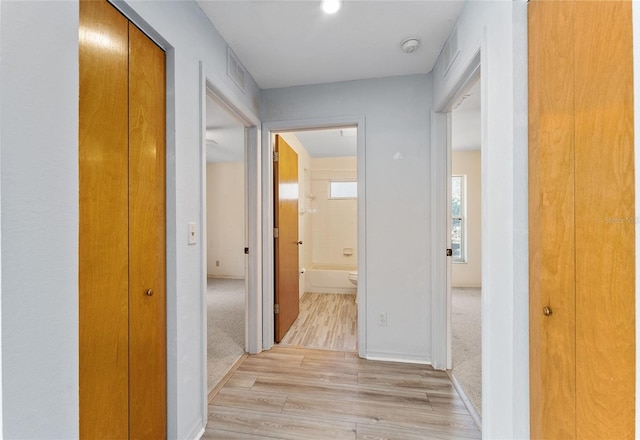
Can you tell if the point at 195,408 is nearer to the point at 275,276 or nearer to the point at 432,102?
the point at 275,276

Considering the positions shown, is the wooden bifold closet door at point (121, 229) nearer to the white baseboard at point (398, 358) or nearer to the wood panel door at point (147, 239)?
the wood panel door at point (147, 239)

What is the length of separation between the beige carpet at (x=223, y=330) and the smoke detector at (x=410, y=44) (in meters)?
2.73

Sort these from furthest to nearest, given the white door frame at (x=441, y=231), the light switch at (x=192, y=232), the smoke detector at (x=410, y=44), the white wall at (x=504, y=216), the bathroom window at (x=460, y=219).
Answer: the bathroom window at (x=460, y=219) → the white door frame at (x=441, y=231) → the smoke detector at (x=410, y=44) → the light switch at (x=192, y=232) → the white wall at (x=504, y=216)

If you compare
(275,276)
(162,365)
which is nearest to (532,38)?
(162,365)

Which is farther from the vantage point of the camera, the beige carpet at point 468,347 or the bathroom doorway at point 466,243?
the bathroom doorway at point 466,243

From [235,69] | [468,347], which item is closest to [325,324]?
[468,347]

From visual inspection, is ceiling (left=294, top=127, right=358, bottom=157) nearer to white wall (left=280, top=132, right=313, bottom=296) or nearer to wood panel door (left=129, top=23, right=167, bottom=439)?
white wall (left=280, top=132, right=313, bottom=296)

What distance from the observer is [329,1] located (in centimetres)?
144

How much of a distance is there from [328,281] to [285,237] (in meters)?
1.94

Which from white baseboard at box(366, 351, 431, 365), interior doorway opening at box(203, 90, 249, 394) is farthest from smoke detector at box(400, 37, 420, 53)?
white baseboard at box(366, 351, 431, 365)

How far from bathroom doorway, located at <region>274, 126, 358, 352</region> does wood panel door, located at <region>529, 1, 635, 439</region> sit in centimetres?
199

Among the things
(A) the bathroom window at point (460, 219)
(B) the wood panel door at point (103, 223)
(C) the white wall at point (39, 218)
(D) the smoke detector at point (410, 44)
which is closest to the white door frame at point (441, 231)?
(D) the smoke detector at point (410, 44)

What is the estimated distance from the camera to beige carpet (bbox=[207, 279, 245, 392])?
7.02 ft

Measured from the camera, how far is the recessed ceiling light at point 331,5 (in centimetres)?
145
